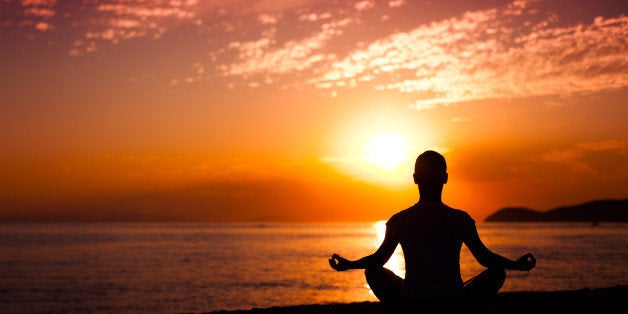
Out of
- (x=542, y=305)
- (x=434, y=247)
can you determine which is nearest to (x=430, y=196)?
(x=434, y=247)

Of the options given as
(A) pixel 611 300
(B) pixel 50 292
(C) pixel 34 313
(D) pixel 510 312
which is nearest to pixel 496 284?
(D) pixel 510 312

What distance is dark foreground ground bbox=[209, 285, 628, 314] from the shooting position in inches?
543

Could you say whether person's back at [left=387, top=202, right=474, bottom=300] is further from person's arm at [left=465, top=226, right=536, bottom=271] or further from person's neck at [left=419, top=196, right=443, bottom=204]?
person's arm at [left=465, top=226, right=536, bottom=271]

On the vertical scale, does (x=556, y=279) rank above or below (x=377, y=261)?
below

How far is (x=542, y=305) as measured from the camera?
14.7 m

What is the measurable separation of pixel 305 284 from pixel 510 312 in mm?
23082

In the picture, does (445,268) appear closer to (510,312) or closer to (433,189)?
(433,189)

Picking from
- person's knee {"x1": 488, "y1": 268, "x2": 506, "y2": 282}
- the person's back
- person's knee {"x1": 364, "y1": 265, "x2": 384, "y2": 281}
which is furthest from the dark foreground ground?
the person's back

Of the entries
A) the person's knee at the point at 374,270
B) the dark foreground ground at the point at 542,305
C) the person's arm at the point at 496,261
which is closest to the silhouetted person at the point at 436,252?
the person's arm at the point at 496,261

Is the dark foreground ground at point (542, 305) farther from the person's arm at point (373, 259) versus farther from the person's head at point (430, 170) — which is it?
the person's head at point (430, 170)

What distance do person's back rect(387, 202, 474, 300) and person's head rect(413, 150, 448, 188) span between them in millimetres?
193

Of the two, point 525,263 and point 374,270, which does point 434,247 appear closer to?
point 374,270

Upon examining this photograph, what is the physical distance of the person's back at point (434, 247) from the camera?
498 cm

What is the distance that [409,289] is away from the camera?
5156mm
